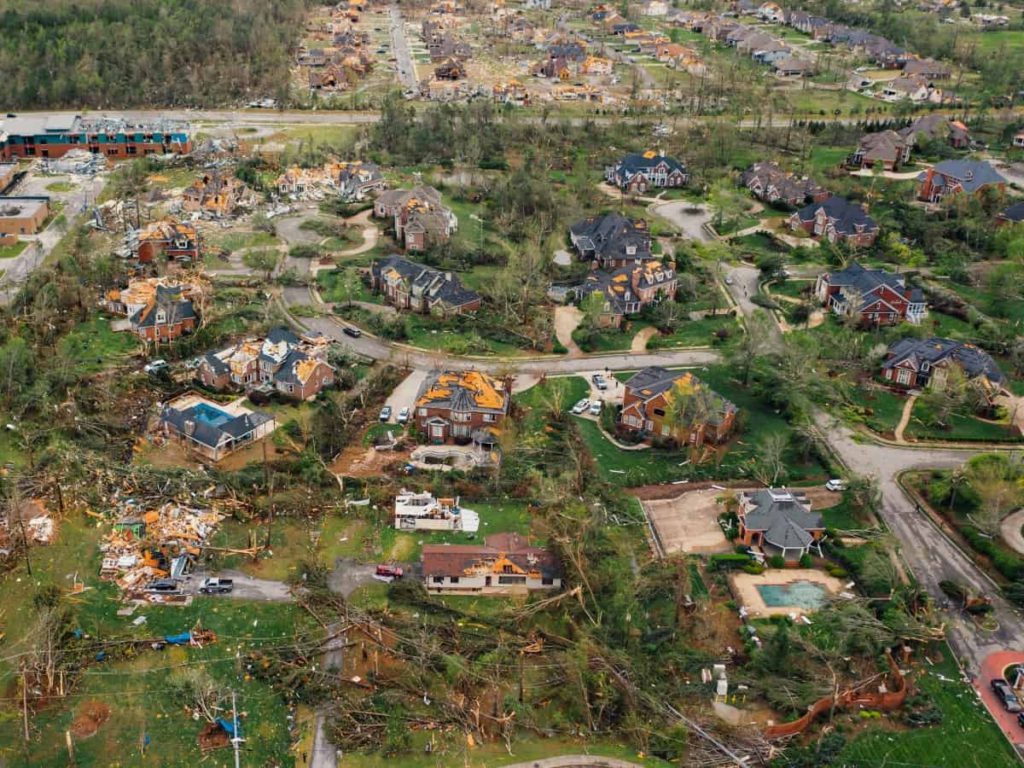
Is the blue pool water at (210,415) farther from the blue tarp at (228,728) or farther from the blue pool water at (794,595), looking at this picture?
the blue pool water at (794,595)

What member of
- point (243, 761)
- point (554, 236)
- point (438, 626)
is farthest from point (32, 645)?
point (554, 236)

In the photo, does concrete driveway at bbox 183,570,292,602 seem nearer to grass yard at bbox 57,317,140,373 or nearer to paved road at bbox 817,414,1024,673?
grass yard at bbox 57,317,140,373

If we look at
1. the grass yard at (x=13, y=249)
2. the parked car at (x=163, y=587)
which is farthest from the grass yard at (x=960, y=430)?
the grass yard at (x=13, y=249)

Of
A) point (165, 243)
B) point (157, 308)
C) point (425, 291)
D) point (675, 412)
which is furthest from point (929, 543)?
point (165, 243)

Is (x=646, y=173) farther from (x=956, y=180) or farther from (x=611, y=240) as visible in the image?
(x=956, y=180)

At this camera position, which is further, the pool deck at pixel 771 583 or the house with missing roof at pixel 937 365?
the house with missing roof at pixel 937 365

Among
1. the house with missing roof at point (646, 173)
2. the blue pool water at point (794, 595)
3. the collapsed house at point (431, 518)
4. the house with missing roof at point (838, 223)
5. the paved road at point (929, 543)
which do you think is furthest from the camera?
the house with missing roof at point (646, 173)

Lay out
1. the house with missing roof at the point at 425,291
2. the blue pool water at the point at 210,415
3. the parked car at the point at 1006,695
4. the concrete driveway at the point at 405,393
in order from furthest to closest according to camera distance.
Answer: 1. the house with missing roof at the point at 425,291
2. the concrete driveway at the point at 405,393
3. the blue pool water at the point at 210,415
4. the parked car at the point at 1006,695

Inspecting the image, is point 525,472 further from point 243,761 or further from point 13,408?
point 13,408
